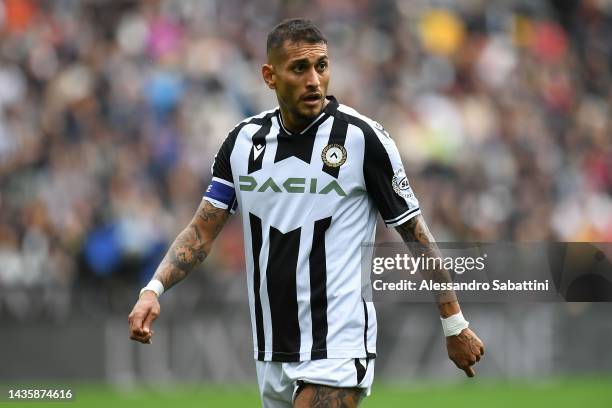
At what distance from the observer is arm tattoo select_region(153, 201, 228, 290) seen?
6.11 metres

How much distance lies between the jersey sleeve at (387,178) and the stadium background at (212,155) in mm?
6341

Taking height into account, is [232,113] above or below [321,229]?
above

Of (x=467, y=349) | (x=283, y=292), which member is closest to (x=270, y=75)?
(x=283, y=292)

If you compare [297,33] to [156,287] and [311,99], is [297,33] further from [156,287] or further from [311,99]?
[156,287]

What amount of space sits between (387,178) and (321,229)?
369mm

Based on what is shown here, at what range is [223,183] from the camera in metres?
6.17

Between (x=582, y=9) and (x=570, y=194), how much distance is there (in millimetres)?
4131

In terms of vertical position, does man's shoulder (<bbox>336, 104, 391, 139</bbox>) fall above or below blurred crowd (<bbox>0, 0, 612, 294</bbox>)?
below

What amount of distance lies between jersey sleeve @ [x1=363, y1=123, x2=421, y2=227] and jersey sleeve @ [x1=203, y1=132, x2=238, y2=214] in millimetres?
712

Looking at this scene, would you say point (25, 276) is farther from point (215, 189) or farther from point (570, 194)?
point (215, 189)

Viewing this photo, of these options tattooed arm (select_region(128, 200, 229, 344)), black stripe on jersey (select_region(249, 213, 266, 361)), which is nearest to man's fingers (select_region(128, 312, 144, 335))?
tattooed arm (select_region(128, 200, 229, 344))

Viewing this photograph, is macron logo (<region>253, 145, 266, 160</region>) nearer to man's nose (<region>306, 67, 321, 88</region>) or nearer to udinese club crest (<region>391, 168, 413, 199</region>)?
man's nose (<region>306, 67, 321, 88</region>)

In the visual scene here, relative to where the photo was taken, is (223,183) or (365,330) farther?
(223,183)

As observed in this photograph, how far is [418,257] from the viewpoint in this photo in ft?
18.9
